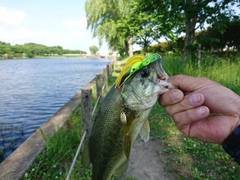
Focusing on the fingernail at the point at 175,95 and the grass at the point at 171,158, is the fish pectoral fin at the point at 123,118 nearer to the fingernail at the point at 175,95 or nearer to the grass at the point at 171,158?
the fingernail at the point at 175,95

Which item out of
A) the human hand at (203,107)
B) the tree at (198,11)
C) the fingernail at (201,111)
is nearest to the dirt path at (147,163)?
the human hand at (203,107)

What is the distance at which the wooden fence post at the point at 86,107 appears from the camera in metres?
3.85

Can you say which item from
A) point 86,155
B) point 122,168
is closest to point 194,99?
point 122,168

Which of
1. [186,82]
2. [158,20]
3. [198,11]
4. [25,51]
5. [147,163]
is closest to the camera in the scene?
[186,82]

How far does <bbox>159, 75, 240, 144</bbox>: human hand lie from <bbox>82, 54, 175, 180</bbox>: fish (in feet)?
0.49

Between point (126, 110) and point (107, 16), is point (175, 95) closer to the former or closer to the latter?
point (126, 110)

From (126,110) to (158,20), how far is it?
19.4m

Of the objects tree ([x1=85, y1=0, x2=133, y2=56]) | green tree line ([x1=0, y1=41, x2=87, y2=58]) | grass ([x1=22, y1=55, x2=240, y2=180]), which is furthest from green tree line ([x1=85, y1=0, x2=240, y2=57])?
green tree line ([x1=0, y1=41, x2=87, y2=58])

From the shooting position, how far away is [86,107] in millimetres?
3920

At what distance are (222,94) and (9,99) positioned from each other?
12.1 m

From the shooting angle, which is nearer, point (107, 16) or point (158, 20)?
point (158, 20)

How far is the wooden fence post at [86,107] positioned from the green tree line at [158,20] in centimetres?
778

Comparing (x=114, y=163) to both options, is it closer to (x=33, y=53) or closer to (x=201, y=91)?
(x=201, y=91)

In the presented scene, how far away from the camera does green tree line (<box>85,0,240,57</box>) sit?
10461 mm
